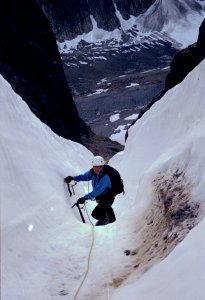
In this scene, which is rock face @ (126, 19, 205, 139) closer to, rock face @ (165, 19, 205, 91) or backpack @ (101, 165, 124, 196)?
rock face @ (165, 19, 205, 91)

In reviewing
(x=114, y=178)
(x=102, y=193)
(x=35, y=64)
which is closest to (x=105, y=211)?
(x=102, y=193)

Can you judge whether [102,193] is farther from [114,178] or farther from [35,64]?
[35,64]

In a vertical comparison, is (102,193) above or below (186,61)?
above

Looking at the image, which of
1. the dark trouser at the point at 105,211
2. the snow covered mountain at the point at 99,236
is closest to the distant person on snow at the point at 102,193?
the dark trouser at the point at 105,211

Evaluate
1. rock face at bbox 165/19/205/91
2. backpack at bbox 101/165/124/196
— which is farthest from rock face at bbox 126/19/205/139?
backpack at bbox 101/165/124/196

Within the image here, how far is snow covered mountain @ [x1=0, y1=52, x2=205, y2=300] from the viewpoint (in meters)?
4.85

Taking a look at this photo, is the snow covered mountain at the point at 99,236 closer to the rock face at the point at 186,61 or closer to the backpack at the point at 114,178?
the backpack at the point at 114,178

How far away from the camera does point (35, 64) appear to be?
38344 mm

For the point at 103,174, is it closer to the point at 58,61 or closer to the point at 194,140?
the point at 194,140

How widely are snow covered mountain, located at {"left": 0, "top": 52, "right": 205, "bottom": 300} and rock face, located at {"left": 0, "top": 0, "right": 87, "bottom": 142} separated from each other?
2206 cm

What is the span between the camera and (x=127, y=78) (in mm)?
174000

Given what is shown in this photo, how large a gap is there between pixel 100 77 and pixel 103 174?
179 metres

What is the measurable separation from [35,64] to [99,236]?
32.7 metres

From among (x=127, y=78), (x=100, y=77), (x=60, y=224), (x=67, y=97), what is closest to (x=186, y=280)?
(x=60, y=224)
